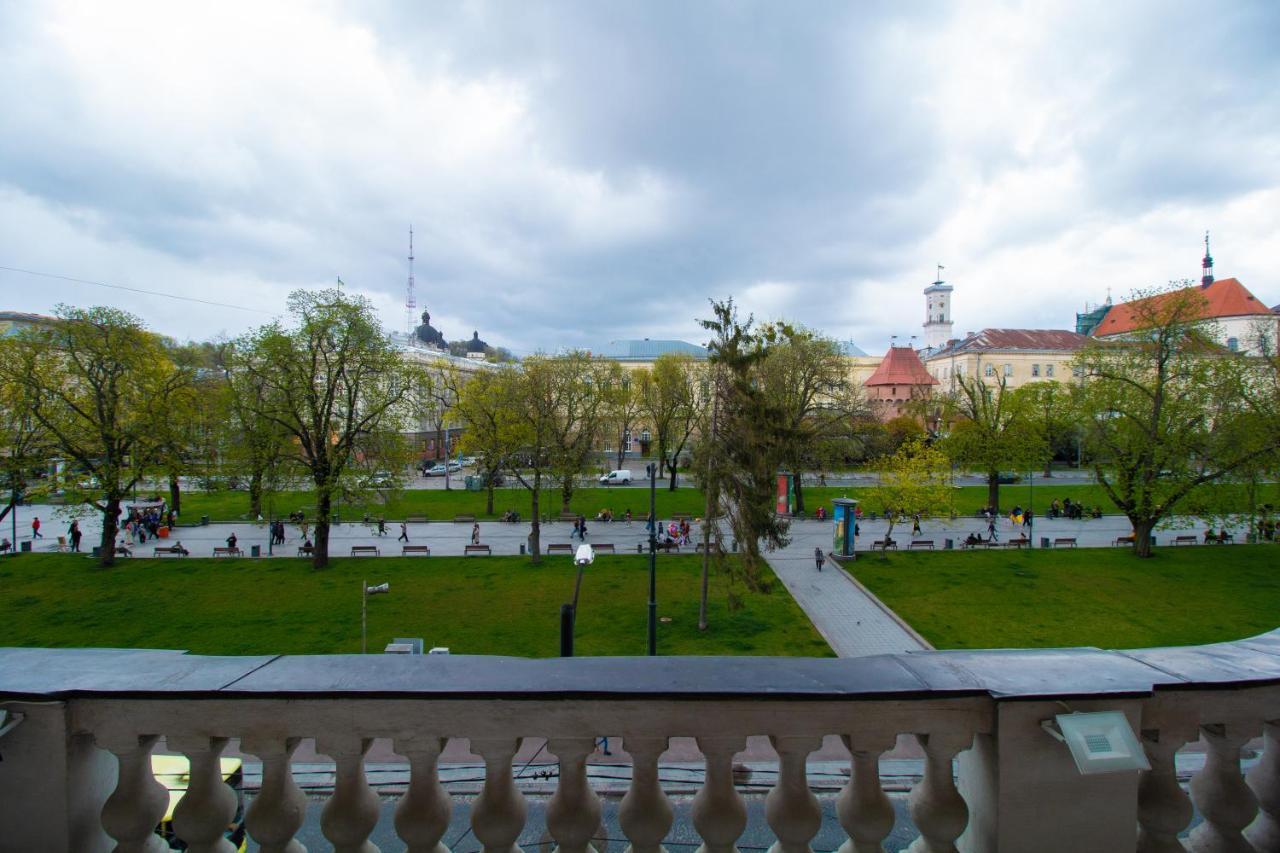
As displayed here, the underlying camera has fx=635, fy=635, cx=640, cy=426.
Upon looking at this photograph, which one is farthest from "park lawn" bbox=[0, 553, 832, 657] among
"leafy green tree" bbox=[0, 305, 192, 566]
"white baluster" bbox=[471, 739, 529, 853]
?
"white baluster" bbox=[471, 739, 529, 853]

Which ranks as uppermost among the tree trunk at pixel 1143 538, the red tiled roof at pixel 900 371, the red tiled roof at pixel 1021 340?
the red tiled roof at pixel 1021 340

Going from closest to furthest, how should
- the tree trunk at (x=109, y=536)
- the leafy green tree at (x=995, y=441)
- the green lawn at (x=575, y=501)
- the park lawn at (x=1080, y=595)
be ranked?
the park lawn at (x=1080, y=595), the tree trunk at (x=109, y=536), the leafy green tree at (x=995, y=441), the green lawn at (x=575, y=501)

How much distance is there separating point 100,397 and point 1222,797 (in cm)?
3441

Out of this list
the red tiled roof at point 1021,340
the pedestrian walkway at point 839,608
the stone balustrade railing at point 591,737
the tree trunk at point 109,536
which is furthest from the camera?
the red tiled roof at point 1021,340

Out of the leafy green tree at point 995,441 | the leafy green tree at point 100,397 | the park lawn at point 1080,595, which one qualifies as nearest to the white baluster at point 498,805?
the park lawn at point 1080,595

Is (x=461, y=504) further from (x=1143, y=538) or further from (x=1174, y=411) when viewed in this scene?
(x=1174, y=411)

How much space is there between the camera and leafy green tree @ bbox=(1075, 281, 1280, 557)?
26.5 metres

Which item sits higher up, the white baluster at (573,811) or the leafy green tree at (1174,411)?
the leafy green tree at (1174,411)

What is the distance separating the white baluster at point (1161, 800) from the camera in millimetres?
2172

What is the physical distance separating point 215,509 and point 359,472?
22.5 metres

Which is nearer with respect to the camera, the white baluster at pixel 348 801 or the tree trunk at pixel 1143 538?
the white baluster at pixel 348 801

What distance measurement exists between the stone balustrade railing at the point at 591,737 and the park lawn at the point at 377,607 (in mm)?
15112

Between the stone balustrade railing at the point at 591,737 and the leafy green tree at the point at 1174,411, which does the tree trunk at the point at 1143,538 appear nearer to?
the leafy green tree at the point at 1174,411

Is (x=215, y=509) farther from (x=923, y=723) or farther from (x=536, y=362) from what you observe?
(x=923, y=723)
